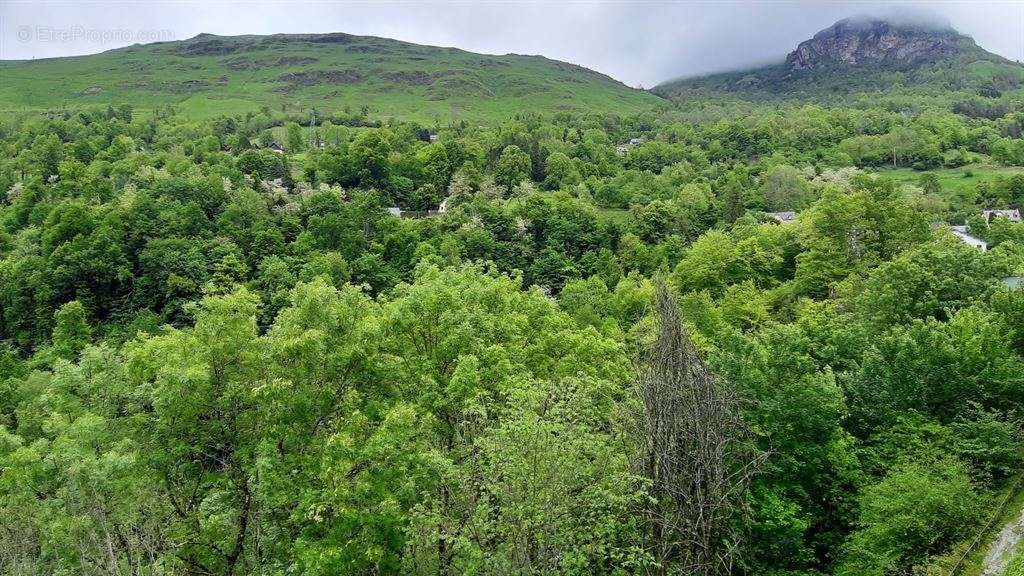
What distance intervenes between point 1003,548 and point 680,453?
954 centimetres

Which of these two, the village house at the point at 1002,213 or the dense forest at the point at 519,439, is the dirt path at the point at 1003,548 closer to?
the dense forest at the point at 519,439

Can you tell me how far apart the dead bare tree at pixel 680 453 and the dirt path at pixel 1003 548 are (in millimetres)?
6814

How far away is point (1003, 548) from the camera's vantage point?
54.7 ft

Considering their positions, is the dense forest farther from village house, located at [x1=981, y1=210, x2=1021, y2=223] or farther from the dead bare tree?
village house, located at [x1=981, y1=210, x2=1021, y2=223]

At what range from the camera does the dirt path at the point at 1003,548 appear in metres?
16.1

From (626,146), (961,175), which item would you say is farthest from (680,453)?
(626,146)

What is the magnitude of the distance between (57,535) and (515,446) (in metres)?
12.7

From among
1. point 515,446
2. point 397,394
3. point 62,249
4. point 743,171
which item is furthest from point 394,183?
point 515,446

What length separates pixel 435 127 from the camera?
18025cm

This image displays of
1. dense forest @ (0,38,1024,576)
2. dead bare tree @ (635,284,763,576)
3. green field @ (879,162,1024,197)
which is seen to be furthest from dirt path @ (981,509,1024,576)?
green field @ (879,162,1024,197)

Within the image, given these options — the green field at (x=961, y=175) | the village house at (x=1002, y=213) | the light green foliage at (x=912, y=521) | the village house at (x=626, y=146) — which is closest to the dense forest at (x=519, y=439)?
the light green foliage at (x=912, y=521)

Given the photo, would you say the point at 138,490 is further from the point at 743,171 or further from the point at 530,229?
the point at 743,171

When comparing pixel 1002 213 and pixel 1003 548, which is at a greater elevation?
pixel 1002 213

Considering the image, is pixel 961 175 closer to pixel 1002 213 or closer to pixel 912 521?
pixel 1002 213
